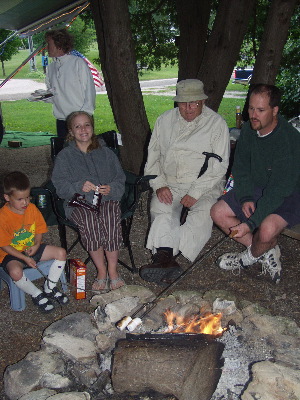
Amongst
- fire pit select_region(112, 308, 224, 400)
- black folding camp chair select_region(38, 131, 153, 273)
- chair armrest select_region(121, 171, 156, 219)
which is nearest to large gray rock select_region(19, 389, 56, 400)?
fire pit select_region(112, 308, 224, 400)

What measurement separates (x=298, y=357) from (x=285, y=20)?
3889 millimetres

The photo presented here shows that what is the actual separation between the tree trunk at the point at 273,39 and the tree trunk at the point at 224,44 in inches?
13.8

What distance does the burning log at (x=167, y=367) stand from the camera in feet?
7.34

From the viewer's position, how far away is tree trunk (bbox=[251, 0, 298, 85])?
16.3 feet

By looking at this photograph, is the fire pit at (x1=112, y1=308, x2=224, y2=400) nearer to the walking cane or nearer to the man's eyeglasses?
the walking cane

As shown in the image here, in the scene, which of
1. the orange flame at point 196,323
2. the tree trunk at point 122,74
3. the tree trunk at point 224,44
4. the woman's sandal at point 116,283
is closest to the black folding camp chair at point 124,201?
the woman's sandal at point 116,283

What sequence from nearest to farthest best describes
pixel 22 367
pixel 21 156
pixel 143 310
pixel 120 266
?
pixel 22 367
pixel 143 310
pixel 120 266
pixel 21 156

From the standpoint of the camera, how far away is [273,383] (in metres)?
2.25

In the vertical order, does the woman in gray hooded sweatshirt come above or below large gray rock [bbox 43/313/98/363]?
above

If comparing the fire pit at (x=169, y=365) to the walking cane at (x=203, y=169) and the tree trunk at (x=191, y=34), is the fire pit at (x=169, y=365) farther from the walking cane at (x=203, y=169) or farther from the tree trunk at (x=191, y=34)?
the tree trunk at (x=191, y=34)

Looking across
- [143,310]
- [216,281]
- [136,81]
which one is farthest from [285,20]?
[143,310]

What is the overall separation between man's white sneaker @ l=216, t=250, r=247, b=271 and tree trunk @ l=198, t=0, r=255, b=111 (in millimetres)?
2431

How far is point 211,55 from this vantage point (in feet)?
17.8

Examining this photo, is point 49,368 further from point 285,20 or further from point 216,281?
point 285,20
